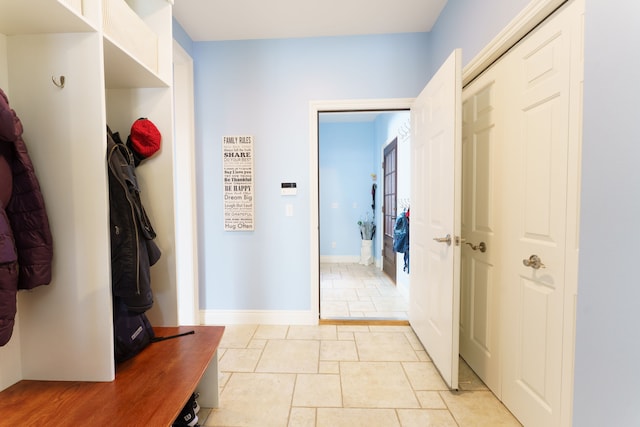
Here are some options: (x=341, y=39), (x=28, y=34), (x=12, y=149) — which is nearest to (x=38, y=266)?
(x=12, y=149)

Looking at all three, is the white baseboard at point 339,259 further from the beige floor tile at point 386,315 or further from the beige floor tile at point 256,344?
the beige floor tile at point 256,344

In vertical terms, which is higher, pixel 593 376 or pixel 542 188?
pixel 542 188

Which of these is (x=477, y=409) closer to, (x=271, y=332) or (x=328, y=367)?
(x=328, y=367)

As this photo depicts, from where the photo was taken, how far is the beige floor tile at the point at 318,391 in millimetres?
1489

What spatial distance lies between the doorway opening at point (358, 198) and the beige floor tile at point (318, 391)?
1.85m

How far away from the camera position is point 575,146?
3.43 feet

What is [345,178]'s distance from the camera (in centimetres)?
504

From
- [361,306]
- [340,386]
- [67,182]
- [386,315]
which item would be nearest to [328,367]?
[340,386]

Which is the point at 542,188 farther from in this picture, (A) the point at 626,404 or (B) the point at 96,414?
(B) the point at 96,414

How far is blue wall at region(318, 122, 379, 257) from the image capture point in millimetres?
4992

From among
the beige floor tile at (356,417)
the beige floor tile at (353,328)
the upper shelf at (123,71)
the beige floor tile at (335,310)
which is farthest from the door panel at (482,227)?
the upper shelf at (123,71)

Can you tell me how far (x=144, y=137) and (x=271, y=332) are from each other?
1824 mm

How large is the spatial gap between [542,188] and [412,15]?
178 cm

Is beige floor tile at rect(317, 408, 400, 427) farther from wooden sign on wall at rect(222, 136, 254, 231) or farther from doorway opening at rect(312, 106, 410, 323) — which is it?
doorway opening at rect(312, 106, 410, 323)
